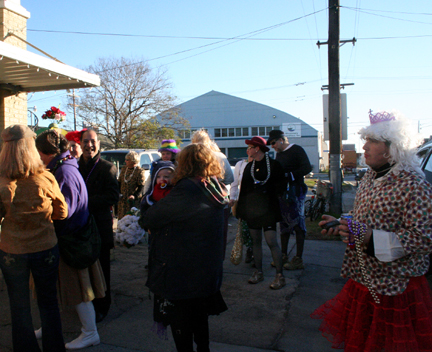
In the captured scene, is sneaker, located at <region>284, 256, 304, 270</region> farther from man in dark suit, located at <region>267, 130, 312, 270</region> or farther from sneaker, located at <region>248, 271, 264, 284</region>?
sneaker, located at <region>248, 271, 264, 284</region>

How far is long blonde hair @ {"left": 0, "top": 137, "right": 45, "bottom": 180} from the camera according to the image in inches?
101

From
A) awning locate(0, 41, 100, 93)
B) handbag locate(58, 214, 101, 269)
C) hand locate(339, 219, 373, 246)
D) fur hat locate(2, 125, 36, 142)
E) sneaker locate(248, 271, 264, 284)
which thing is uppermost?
awning locate(0, 41, 100, 93)

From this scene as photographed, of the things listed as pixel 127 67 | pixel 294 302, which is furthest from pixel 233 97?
pixel 294 302

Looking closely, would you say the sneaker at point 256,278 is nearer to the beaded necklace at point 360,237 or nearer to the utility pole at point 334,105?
the beaded necklace at point 360,237

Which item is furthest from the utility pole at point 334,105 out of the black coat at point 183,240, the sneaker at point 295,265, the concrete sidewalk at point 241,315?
the black coat at point 183,240

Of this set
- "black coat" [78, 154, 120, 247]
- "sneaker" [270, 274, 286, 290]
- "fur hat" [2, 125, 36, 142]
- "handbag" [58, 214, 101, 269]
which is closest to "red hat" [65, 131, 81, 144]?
"black coat" [78, 154, 120, 247]

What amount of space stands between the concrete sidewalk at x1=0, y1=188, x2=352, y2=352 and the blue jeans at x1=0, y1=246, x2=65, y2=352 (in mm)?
488

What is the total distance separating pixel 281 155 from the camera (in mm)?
5520

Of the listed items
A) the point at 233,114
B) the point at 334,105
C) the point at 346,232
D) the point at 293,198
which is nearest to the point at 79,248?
the point at 346,232

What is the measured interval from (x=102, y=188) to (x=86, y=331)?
137 cm

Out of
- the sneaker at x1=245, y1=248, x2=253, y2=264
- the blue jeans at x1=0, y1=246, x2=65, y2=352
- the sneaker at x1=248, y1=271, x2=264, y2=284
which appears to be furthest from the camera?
the sneaker at x1=245, y1=248, x2=253, y2=264

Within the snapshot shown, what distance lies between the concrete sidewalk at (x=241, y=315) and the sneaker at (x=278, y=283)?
6 centimetres

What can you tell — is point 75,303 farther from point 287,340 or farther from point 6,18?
point 6,18

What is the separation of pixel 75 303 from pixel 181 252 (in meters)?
1.25
